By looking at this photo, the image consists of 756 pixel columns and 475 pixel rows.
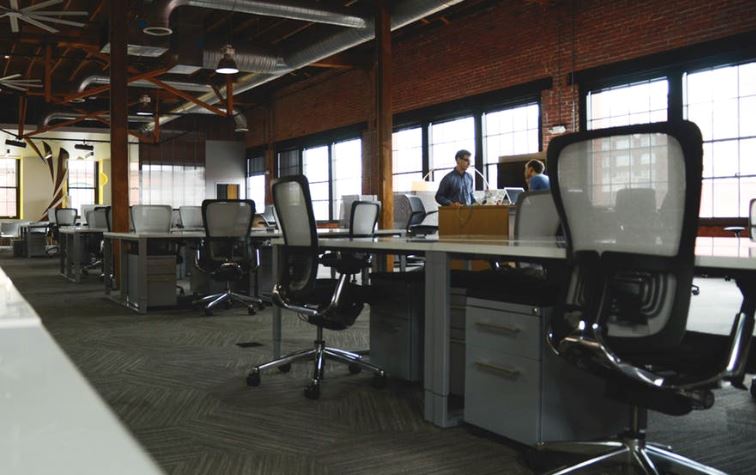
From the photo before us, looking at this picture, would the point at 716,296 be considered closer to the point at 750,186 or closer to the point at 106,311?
the point at 750,186

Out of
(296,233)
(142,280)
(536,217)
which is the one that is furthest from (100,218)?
(536,217)

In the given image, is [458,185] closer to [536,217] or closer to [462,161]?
[462,161]

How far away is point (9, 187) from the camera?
818 inches

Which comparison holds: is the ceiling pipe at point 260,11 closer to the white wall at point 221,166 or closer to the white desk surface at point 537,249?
the white desk surface at point 537,249

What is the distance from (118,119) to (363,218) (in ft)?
12.1

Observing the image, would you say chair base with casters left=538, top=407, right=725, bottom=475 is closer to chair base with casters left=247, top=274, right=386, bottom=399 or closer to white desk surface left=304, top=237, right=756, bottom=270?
white desk surface left=304, top=237, right=756, bottom=270

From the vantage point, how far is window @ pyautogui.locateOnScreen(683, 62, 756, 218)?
7488 millimetres

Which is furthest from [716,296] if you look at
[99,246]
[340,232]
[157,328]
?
[99,246]

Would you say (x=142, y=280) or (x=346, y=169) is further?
(x=346, y=169)

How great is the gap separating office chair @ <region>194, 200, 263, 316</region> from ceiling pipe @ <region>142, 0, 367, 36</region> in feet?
9.14

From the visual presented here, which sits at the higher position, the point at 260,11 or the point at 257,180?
the point at 260,11

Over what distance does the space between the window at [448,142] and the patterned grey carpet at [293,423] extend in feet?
22.2

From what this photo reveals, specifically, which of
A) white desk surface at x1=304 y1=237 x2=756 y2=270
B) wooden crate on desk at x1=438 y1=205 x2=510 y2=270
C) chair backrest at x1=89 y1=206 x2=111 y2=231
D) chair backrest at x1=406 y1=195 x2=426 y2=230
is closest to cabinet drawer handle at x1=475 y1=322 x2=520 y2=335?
white desk surface at x1=304 y1=237 x2=756 y2=270

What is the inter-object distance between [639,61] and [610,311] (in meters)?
7.09
